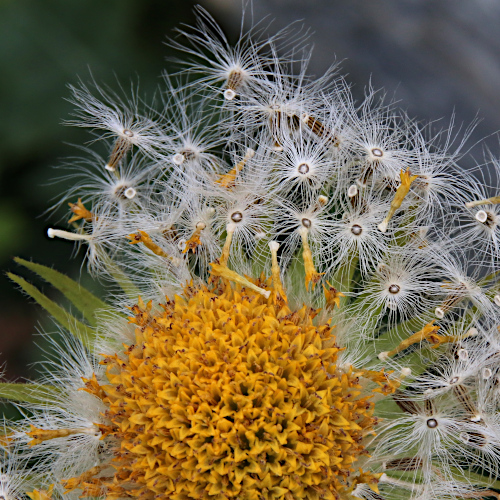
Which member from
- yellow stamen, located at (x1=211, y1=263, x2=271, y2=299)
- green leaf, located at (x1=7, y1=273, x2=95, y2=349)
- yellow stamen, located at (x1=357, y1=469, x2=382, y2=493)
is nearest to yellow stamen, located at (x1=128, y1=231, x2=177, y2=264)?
yellow stamen, located at (x1=211, y1=263, x2=271, y2=299)

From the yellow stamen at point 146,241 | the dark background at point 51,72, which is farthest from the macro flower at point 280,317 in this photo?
the dark background at point 51,72

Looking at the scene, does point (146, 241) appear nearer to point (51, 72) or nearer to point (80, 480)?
point (80, 480)

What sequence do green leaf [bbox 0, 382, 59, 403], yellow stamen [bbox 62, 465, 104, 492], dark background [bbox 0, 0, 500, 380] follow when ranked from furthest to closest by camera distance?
dark background [bbox 0, 0, 500, 380]
green leaf [bbox 0, 382, 59, 403]
yellow stamen [bbox 62, 465, 104, 492]

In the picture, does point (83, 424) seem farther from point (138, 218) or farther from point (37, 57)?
point (37, 57)

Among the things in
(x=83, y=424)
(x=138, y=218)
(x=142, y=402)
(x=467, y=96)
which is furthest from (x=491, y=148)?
(x=83, y=424)

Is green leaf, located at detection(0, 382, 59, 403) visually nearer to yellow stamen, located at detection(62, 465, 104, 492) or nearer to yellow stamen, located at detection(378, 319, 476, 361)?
yellow stamen, located at detection(62, 465, 104, 492)

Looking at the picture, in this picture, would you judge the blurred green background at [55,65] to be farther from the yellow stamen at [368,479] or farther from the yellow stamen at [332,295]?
the yellow stamen at [368,479]
